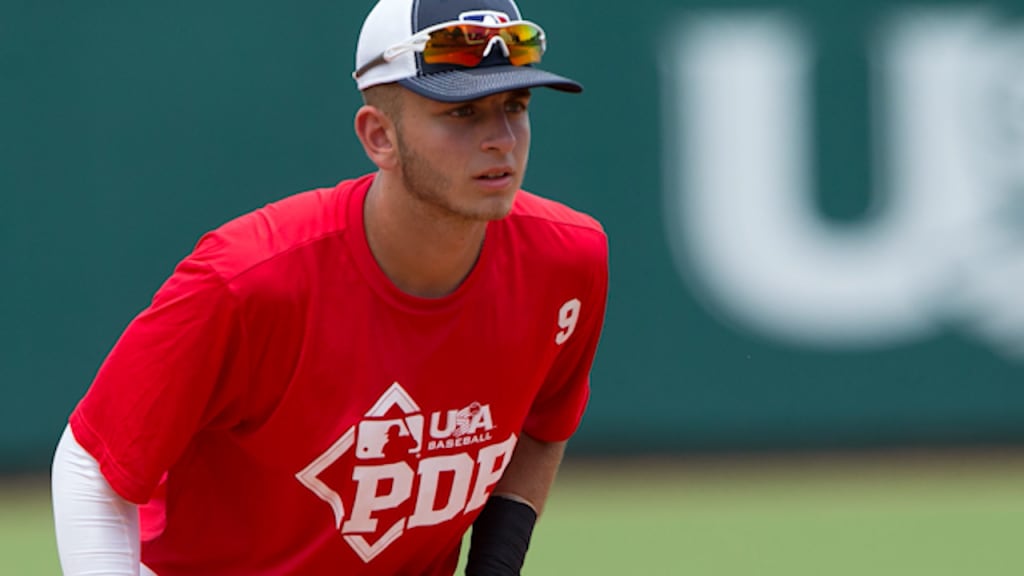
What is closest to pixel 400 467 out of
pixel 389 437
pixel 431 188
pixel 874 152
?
pixel 389 437

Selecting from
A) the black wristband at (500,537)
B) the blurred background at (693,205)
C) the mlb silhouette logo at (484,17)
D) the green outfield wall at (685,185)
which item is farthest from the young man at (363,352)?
the green outfield wall at (685,185)

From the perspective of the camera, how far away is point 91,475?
321cm

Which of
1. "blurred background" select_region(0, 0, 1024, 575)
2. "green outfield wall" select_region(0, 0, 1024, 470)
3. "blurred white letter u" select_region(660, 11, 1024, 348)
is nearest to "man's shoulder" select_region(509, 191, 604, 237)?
"blurred background" select_region(0, 0, 1024, 575)

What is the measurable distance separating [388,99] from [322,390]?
61 cm

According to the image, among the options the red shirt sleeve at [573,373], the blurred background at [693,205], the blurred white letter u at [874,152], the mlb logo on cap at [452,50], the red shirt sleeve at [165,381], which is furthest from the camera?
the blurred white letter u at [874,152]

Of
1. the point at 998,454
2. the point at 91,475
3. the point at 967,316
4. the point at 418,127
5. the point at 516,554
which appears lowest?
the point at 998,454

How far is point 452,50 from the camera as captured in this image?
3289 mm

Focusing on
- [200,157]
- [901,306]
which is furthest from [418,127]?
[901,306]

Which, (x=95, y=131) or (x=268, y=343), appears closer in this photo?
(x=268, y=343)

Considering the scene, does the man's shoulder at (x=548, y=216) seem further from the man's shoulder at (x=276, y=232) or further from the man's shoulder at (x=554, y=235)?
the man's shoulder at (x=276, y=232)

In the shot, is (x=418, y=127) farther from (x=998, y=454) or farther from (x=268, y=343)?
(x=998, y=454)

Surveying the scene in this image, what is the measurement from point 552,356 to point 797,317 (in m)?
4.07

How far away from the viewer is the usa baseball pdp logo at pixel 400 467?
3.39m

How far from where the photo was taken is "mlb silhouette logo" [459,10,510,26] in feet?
10.9
